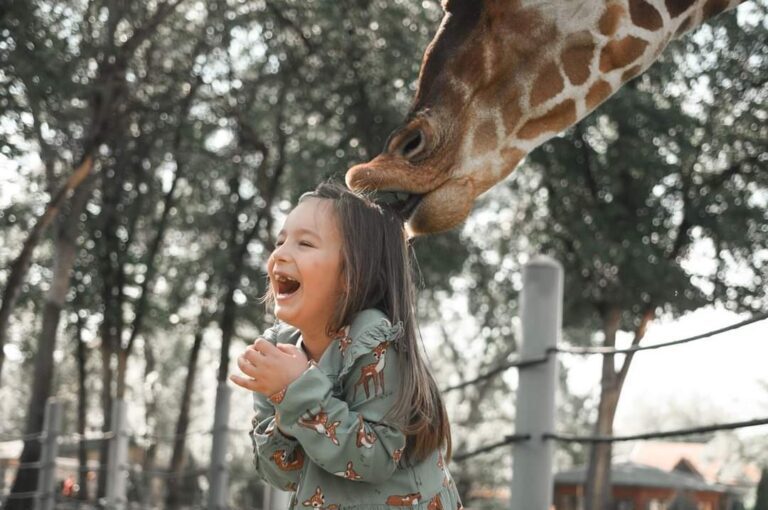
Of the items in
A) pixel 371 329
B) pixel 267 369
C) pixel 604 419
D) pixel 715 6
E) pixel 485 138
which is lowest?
pixel 267 369

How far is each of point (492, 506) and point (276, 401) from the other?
23.6 meters

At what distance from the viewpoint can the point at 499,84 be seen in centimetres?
314

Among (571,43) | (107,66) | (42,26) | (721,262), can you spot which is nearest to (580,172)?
(721,262)

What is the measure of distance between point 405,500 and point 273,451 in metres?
0.27

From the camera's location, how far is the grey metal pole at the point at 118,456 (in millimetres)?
8664

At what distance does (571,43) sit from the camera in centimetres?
334

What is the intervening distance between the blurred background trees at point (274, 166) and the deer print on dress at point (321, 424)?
8267 mm

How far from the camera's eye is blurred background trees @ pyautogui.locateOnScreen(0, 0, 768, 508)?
13.1 metres

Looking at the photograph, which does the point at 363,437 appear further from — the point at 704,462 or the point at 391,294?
the point at 704,462

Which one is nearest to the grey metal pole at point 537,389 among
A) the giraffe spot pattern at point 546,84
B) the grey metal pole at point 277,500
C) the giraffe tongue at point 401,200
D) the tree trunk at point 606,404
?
the giraffe spot pattern at point 546,84

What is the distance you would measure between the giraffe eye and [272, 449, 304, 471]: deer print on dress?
886 mm

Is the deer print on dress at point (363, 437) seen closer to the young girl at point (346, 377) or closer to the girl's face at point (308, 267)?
the young girl at point (346, 377)

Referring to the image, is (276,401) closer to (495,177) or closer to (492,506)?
(495,177)

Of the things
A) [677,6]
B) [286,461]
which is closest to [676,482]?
[677,6]
